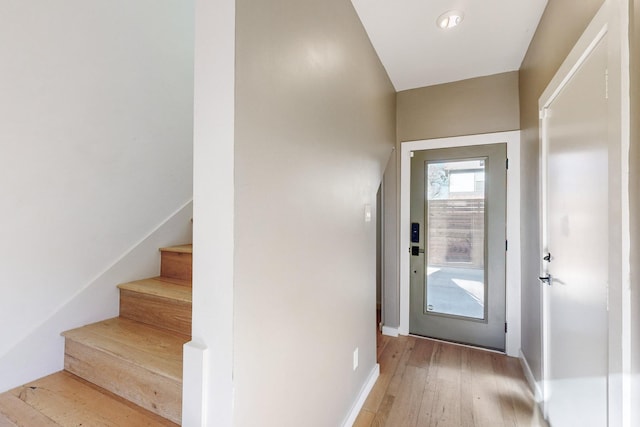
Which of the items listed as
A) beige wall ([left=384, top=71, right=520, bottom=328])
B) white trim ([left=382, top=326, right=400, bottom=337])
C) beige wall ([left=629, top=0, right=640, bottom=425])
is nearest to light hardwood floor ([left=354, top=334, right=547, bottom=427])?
white trim ([left=382, top=326, right=400, bottom=337])

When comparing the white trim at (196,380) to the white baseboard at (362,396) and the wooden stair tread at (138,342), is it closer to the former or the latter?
the wooden stair tread at (138,342)

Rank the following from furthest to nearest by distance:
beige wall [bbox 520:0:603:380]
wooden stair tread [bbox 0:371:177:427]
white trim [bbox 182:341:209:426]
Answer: beige wall [bbox 520:0:603:380]
wooden stair tread [bbox 0:371:177:427]
white trim [bbox 182:341:209:426]

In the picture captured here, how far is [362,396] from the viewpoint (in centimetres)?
192

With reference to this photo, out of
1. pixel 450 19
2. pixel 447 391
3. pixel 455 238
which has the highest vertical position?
pixel 450 19

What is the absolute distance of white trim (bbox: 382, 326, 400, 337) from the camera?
118 inches

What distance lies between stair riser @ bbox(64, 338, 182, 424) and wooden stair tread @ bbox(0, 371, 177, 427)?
0.03 meters

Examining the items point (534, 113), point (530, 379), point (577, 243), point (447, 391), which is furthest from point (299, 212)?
point (530, 379)

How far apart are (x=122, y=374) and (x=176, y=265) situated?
2.46ft

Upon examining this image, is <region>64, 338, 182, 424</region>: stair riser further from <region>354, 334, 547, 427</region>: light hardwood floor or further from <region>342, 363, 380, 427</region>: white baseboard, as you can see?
<region>354, 334, 547, 427</region>: light hardwood floor

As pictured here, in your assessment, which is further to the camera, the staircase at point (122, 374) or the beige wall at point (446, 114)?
the beige wall at point (446, 114)

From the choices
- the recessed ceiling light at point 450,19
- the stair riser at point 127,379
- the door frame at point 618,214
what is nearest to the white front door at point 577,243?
the door frame at point 618,214

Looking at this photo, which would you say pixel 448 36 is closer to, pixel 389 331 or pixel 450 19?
pixel 450 19

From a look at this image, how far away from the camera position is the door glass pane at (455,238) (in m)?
2.71

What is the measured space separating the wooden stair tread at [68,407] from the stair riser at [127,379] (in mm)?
30
